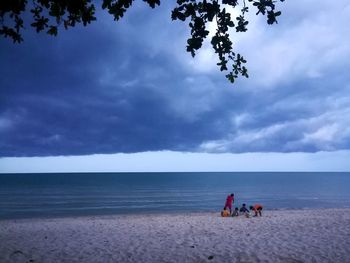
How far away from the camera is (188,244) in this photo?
1278 cm

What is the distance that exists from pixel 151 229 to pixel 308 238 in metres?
8.08

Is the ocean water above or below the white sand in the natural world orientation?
below

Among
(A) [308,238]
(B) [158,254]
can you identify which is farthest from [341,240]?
(B) [158,254]

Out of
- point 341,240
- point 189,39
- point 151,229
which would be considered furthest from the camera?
point 151,229

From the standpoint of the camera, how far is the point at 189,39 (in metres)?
5.25

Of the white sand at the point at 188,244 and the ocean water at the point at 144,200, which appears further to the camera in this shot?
the ocean water at the point at 144,200

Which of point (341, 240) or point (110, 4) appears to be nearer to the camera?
point (110, 4)

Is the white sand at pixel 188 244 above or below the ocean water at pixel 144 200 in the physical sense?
above

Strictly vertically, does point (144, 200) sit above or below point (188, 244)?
below

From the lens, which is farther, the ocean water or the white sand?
the ocean water

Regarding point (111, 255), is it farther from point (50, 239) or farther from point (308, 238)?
point (308, 238)

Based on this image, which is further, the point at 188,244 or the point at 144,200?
the point at 144,200

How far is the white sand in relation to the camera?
1070cm

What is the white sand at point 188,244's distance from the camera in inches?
421
